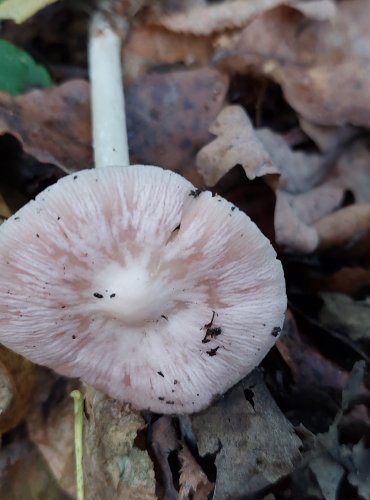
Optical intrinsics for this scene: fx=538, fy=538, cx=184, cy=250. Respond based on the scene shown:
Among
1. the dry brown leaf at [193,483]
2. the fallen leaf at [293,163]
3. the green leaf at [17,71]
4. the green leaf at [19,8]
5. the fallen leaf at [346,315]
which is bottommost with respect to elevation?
the dry brown leaf at [193,483]

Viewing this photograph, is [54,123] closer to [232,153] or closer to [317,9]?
[232,153]

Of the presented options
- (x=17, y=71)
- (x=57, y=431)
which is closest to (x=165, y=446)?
(x=57, y=431)

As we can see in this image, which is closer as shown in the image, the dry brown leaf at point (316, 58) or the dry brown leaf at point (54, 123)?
the dry brown leaf at point (54, 123)

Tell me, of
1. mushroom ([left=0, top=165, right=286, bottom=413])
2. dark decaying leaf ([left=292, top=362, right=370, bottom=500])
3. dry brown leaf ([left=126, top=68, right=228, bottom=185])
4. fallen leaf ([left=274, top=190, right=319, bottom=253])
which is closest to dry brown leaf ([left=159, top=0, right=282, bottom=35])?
dry brown leaf ([left=126, top=68, right=228, bottom=185])

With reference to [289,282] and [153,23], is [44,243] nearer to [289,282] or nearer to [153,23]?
[289,282]

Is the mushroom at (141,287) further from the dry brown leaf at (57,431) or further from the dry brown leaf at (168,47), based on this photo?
the dry brown leaf at (168,47)

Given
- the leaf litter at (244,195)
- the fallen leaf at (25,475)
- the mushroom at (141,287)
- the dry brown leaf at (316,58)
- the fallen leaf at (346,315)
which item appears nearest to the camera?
the mushroom at (141,287)

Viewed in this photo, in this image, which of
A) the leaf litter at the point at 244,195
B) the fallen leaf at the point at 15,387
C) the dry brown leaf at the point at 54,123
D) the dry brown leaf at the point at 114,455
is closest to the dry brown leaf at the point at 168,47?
the leaf litter at the point at 244,195
